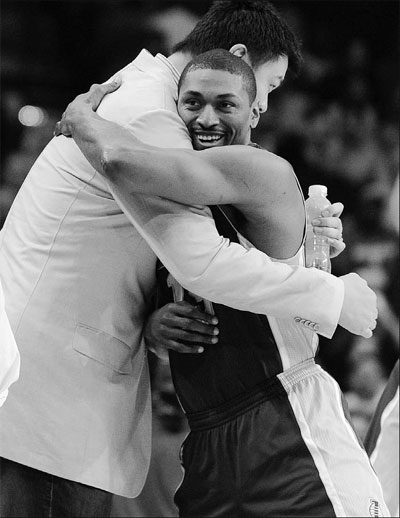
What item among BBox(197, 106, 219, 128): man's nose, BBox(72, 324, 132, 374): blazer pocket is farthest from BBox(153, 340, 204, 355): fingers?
BBox(197, 106, 219, 128): man's nose

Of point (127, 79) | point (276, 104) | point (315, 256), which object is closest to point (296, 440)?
point (315, 256)

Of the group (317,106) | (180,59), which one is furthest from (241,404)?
(317,106)

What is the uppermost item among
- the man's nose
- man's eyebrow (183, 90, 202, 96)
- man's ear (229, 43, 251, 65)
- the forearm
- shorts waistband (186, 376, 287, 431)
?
man's ear (229, 43, 251, 65)

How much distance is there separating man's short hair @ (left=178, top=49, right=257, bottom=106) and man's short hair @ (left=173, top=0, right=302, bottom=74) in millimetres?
267

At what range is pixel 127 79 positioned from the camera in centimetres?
218

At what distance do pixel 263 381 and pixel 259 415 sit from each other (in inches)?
2.9

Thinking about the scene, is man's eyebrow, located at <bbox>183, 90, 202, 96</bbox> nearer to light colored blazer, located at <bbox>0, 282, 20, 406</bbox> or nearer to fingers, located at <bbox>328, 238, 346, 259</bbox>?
fingers, located at <bbox>328, 238, 346, 259</bbox>

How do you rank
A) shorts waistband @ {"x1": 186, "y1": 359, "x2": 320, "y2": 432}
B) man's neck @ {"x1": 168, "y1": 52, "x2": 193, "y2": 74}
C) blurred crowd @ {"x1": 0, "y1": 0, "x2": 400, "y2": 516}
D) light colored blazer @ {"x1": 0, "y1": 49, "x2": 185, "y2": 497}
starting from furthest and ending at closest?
1. blurred crowd @ {"x1": 0, "y1": 0, "x2": 400, "y2": 516}
2. man's neck @ {"x1": 168, "y1": 52, "x2": 193, "y2": 74}
3. light colored blazer @ {"x1": 0, "y1": 49, "x2": 185, "y2": 497}
4. shorts waistband @ {"x1": 186, "y1": 359, "x2": 320, "y2": 432}

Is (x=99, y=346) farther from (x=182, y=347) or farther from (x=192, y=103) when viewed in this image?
(x=192, y=103)

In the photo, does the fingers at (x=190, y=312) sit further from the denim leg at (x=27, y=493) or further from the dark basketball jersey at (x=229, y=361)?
the denim leg at (x=27, y=493)

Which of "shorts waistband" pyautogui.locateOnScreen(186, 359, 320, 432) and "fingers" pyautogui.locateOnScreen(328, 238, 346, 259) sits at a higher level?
"fingers" pyautogui.locateOnScreen(328, 238, 346, 259)

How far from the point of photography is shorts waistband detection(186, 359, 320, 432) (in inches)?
76.1

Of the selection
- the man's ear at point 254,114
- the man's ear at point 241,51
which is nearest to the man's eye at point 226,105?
the man's ear at point 254,114

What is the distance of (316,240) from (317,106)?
193 cm
